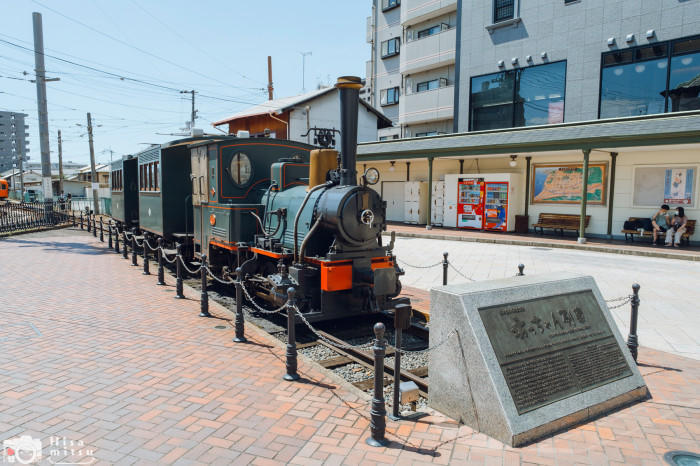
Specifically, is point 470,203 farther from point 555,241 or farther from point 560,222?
point 555,241

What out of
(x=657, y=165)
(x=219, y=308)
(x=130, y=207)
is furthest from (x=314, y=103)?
(x=219, y=308)

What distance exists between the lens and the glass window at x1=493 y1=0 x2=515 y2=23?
818 inches

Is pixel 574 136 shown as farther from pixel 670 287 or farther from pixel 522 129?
pixel 670 287

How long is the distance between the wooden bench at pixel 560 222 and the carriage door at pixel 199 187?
525 inches

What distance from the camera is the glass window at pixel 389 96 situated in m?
32.1

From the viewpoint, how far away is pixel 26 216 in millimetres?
19391

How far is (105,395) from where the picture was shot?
4.23 meters

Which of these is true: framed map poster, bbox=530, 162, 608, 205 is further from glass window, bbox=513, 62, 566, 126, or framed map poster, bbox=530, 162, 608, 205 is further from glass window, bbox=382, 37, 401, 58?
glass window, bbox=382, 37, 401, 58

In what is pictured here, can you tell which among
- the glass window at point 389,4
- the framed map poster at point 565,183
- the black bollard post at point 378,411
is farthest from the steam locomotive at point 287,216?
the glass window at point 389,4

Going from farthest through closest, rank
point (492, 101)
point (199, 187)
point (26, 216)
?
point (492, 101), point (26, 216), point (199, 187)

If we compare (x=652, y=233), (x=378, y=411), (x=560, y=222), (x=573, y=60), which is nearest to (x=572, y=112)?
(x=573, y=60)

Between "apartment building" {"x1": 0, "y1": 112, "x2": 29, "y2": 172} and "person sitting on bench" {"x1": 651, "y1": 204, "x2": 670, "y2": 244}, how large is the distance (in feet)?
535

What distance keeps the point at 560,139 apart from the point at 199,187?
11874mm

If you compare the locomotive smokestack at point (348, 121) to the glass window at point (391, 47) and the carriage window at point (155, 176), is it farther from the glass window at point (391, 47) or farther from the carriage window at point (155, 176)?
the glass window at point (391, 47)
